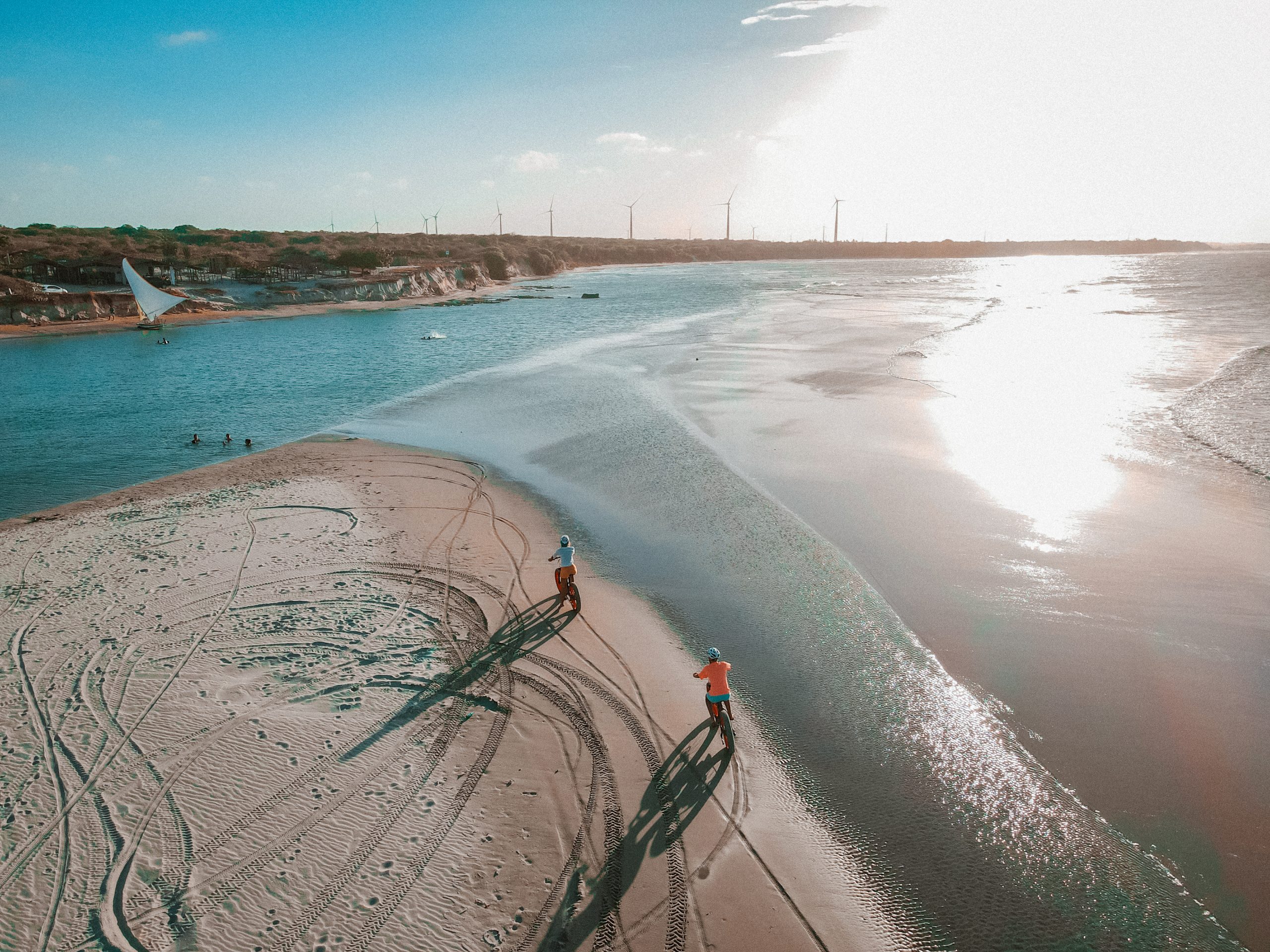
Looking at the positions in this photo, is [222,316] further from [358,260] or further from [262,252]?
[262,252]

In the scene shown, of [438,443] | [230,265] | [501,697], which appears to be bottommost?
[501,697]

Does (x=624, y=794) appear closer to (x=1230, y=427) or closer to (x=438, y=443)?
(x=438, y=443)

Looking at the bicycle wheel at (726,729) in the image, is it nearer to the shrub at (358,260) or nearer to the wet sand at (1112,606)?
the wet sand at (1112,606)

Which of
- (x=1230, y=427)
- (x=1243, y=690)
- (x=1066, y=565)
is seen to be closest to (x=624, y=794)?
(x=1243, y=690)

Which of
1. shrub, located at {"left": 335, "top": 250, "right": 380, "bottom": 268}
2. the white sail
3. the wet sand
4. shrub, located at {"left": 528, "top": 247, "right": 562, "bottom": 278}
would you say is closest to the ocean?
the wet sand

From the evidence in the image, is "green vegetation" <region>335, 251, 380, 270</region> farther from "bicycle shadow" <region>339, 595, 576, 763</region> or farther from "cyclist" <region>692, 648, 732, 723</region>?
"cyclist" <region>692, 648, 732, 723</region>

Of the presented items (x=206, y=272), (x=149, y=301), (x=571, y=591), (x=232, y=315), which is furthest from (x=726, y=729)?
(x=206, y=272)
